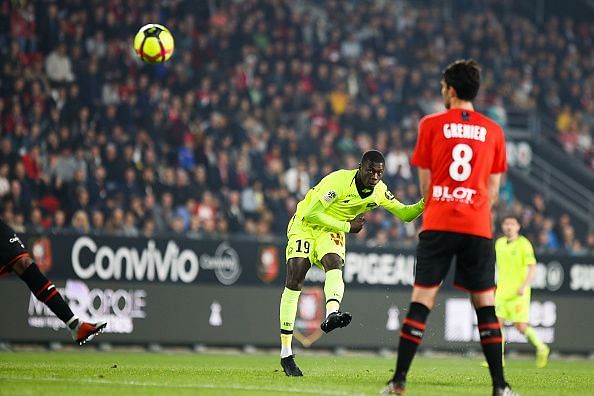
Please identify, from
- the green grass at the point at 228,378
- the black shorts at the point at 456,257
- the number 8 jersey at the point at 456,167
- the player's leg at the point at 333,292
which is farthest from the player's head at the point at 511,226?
the number 8 jersey at the point at 456,167

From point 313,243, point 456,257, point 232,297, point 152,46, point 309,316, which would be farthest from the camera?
point 309,316

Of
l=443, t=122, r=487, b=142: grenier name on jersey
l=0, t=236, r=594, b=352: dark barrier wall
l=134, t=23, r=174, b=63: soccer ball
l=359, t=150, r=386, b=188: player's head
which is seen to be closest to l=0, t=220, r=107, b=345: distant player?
l=359, t=150, r=386, b=188: player's head

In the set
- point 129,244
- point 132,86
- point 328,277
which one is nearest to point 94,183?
point 129,244

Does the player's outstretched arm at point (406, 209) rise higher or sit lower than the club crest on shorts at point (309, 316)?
higher

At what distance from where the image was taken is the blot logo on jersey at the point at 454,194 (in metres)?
8.62

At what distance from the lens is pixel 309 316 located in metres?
19.7

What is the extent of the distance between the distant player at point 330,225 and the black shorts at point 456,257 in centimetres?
278

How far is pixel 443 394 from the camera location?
9.73m

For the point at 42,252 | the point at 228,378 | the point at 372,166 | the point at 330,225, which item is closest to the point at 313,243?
the point at 330,225

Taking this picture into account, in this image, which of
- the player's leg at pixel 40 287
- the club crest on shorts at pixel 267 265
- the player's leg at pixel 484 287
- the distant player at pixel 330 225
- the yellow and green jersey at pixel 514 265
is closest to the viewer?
the player's leg at pixel 484 287

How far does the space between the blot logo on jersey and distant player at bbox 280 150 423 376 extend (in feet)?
9.47

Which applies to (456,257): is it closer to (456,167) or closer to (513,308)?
(456,167)

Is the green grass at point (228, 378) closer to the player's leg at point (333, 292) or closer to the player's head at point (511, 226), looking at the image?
the player's leg at point (333, 292)

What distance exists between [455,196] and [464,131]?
522mm
